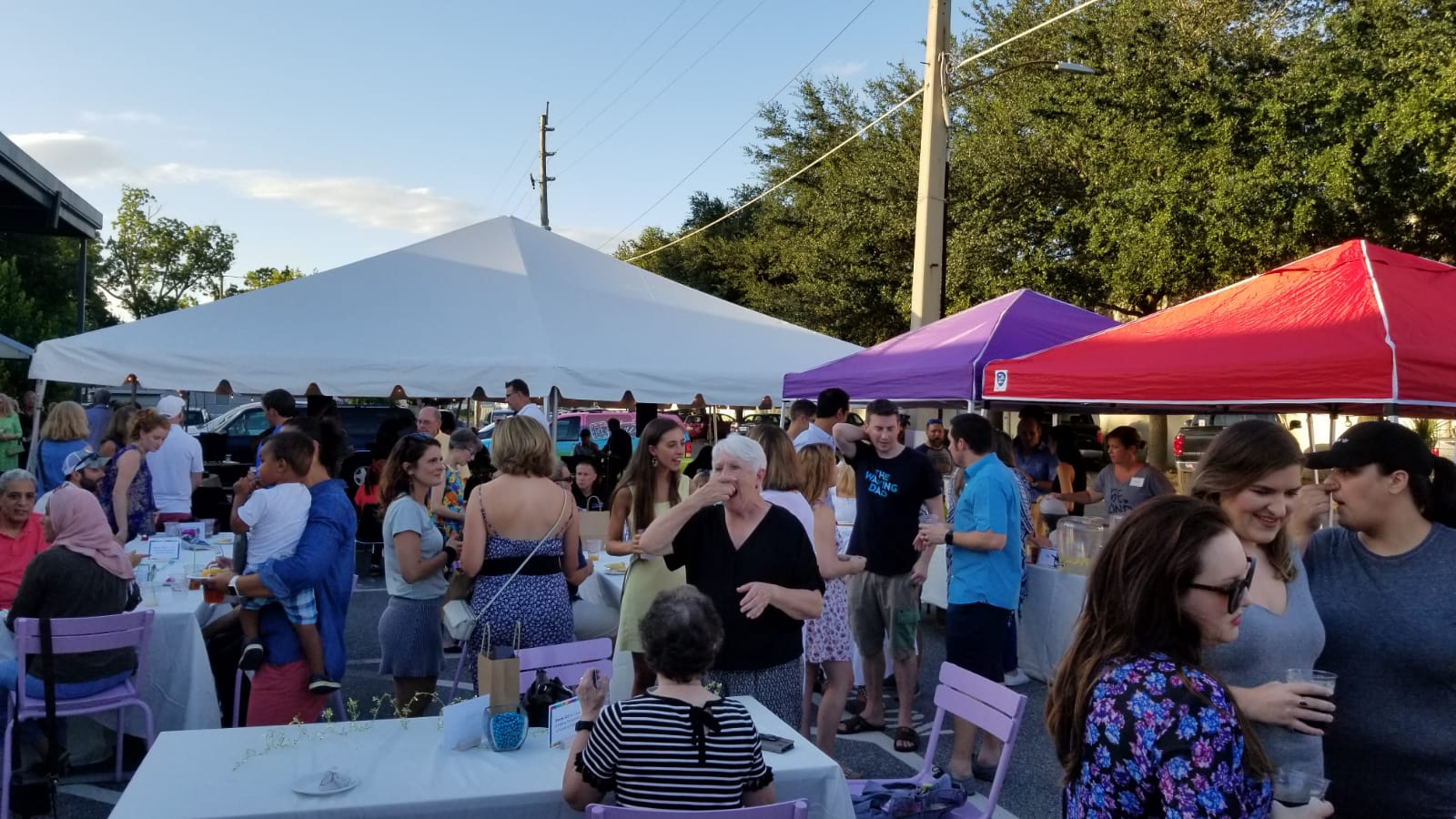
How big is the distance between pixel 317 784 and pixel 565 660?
116cm

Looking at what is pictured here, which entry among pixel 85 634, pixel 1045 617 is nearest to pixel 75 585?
pixel 85 634

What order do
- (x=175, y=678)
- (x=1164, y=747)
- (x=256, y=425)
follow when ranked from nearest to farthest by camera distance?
(x=1164, y=747), (x=175, y=678), (x=256, y=425)

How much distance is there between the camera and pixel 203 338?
7.76m

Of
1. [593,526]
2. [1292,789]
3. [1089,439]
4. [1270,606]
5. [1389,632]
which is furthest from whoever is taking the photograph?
[1089,439]

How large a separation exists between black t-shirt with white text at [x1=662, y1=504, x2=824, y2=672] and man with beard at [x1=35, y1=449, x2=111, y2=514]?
147 inches

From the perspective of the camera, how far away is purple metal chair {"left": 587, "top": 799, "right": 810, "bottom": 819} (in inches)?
93.7

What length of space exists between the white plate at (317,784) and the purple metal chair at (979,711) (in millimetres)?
1594

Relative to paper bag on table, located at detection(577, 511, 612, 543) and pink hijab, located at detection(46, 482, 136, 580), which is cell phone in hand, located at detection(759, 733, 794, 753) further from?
paper bag on table, located at detection(577, 511, 612, 543)

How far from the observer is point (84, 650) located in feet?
13.7

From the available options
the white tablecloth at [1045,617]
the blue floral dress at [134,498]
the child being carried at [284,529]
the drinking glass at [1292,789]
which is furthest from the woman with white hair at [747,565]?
the blue floral dress at [134,498]

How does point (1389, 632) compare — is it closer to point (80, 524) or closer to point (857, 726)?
point (857, 726)

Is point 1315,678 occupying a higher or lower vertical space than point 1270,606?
lower

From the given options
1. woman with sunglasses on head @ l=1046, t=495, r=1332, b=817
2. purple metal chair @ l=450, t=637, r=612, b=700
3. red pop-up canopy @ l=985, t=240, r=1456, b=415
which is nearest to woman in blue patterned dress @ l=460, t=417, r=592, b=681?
purple metal chair @ l=450, t=637, r=612, b=700

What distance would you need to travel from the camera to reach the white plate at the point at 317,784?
104 inches
